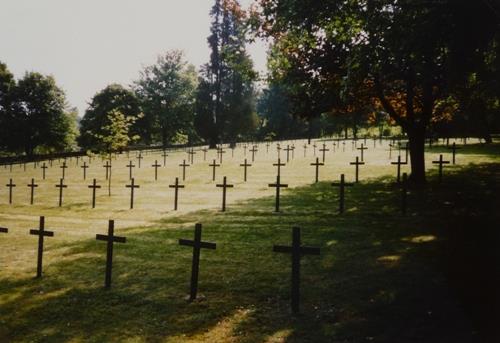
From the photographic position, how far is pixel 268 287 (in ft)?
30.5

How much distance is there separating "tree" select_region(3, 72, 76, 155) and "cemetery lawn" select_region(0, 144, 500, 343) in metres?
52.0

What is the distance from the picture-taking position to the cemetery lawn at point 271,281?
7.43m

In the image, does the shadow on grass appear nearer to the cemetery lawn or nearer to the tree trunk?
the cemetery lawn

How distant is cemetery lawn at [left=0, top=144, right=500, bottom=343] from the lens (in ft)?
24.4

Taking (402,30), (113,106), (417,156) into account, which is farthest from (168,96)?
(402,30)

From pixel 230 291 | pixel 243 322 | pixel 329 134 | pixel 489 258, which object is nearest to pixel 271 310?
pixel 243 322

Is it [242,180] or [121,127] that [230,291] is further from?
[121,127]

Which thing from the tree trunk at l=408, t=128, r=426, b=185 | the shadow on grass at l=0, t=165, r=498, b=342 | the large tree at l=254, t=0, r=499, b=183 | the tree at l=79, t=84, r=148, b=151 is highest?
the tree at l=79, t=84, r=148, b=151

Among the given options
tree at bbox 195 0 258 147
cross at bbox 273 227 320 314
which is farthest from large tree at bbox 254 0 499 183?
tree at bbox 195 0 258 147

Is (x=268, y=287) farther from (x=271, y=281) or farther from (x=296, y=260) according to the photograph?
(x=296, y=260)

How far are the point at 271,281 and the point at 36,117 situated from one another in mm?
63141

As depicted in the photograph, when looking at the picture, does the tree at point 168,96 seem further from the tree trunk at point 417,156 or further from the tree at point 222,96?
the tree trunk at point 417,156

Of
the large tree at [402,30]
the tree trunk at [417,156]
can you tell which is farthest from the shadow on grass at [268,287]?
the tree trunk at [417,156]

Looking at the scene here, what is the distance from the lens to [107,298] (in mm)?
9406
